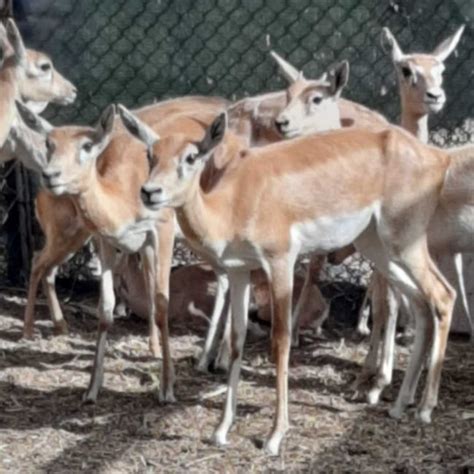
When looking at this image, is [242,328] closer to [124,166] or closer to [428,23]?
[124,166]

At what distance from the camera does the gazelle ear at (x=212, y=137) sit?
224 inches

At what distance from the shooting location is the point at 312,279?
7.81 meters

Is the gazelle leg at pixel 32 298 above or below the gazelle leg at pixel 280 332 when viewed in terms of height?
below

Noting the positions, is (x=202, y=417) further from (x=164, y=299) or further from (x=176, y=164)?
(x=176, y=164)

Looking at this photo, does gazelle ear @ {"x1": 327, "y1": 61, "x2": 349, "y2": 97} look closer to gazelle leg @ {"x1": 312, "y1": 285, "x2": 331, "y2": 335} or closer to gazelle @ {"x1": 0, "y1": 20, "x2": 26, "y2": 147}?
gazelle leg @ {"x1": 312, "y1": 285, "x2": 331, "y2": 335}

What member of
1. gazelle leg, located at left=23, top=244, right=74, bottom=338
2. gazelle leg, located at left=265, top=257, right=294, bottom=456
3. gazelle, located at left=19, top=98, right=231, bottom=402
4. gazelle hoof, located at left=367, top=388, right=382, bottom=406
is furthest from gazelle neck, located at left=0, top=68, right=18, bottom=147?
gazelle hoof, located at left=367, top=388, right=382, bottom=406

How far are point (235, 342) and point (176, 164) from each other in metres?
0.92

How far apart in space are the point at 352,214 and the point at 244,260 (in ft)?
1.92

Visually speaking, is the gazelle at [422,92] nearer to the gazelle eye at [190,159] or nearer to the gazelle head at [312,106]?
the gazelle head at [312,106]

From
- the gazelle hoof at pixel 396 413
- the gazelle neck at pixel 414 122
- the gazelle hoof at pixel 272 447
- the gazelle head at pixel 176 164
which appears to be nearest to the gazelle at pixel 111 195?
the gazelle head at pixel 176 164

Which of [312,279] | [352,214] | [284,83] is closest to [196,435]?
[352,214]

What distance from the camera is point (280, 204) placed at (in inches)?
237

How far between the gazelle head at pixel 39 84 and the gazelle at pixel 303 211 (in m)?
Answer: 1.80

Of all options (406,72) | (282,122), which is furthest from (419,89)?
(282,122)
